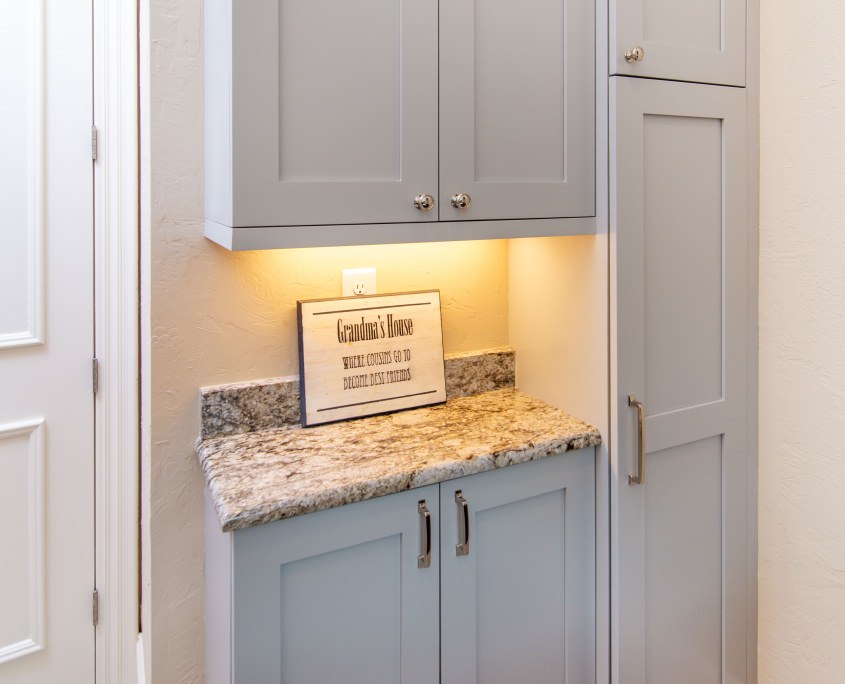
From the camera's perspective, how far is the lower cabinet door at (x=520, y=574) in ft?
4.24

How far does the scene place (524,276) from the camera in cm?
167

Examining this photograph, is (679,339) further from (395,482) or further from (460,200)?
(395,482)

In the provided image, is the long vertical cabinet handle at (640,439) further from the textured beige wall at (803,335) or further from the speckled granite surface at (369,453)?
the textured beige wall at (803,335)

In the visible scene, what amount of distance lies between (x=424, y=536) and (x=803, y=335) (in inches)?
38.9

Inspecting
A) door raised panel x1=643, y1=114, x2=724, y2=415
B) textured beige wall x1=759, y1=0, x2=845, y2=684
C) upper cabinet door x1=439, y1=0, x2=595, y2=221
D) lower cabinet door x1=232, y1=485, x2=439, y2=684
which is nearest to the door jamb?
lower cabinet door x1=232, y1=485, x2=439, y2=684

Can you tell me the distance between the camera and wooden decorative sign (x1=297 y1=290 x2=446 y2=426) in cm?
145

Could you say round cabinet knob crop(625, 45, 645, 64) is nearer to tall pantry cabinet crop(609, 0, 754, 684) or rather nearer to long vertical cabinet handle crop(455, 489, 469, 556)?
tall pantry cabinet crop(609, 0, 754, 684)

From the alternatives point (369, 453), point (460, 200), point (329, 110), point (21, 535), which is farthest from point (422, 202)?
point (21, 535)

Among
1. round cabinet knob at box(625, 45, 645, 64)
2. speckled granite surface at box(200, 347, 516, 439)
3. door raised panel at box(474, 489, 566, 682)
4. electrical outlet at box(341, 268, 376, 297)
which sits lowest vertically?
door raised panel at box(474, 489, 566, 682)

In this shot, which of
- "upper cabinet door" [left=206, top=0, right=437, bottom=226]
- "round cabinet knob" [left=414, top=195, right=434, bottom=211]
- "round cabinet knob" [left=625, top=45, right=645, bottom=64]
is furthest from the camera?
"round cabinet knob" [left=625, top=45, right=645, bottom=64]

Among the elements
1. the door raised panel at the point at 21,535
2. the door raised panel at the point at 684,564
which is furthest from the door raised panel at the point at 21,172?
the door raised panel at the point at 684,564

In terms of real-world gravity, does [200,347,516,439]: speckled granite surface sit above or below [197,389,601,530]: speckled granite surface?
above

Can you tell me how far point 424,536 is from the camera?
1248 mm

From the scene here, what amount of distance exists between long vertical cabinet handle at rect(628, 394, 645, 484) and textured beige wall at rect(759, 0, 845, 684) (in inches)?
17.0
